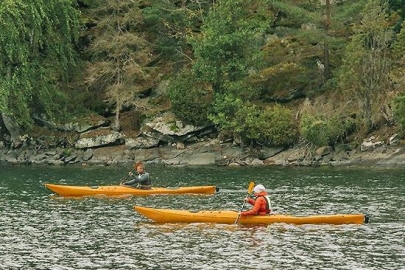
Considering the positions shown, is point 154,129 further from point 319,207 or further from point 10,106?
point 319,207

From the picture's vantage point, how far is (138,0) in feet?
228

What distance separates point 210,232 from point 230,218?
1891mm

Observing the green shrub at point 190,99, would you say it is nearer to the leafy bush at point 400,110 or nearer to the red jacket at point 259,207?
the leafy bush at point 400,110

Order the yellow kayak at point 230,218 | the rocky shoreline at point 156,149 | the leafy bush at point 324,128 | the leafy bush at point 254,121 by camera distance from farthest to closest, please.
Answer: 1. the leafy bush at point 254,121
2. the rocky shoreline at point 156,149
3. the leafy bush at point 324,128
4. the yellow kayak at point 230,218

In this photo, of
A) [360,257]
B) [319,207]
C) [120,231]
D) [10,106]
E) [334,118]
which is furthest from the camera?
[10,106]

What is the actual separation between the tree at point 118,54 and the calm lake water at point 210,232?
1633cm

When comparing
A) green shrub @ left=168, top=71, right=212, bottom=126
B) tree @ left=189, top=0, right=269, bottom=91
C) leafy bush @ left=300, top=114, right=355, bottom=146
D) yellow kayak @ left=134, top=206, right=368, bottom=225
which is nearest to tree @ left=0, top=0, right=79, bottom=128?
green shrub @ left=168, top=71, right=212, bottom=126

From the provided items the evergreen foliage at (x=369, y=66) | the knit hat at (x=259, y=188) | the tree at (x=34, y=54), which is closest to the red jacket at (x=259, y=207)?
the knit hat at (x=259, y=188)

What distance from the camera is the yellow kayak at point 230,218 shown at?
110 ft

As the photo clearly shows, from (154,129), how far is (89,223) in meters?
29.9

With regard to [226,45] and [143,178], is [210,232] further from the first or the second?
[226,45]

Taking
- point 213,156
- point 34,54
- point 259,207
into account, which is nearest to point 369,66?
point 213,156

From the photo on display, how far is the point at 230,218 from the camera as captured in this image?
34375mm

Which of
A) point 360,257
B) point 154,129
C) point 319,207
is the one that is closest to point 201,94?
point 154,129
